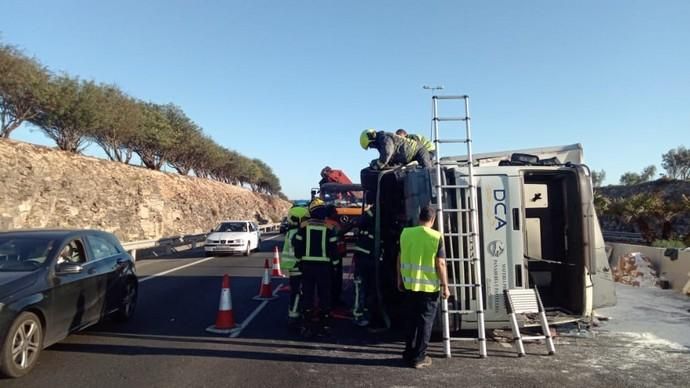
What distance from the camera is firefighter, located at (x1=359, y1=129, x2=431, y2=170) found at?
8102mm

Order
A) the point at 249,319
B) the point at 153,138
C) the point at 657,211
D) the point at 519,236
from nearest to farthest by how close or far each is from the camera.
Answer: the point at 519,236
the point at 249,319
the point at 657,211
the point at 153,138

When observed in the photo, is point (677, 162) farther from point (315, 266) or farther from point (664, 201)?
point (315, 266)

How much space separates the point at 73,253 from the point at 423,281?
14.8ft

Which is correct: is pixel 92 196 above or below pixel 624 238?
above

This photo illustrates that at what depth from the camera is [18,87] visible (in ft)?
84.8

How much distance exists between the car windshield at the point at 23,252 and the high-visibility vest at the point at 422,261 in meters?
4.25

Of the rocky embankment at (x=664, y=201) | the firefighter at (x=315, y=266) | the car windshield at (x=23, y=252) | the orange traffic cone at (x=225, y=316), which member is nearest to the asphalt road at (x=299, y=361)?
the orange traffic cone at (x=225, y=316)

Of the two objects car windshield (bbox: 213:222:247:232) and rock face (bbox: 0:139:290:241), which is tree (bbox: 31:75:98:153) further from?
car windshield (bbox: 213:222:247:232)

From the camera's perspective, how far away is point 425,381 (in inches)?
205

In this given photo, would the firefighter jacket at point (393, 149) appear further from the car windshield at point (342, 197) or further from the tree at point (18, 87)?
the tree at point (18, 87)

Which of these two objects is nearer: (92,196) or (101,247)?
(101,247)

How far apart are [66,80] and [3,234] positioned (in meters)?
26.5

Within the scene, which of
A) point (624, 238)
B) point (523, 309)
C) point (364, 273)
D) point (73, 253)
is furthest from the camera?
point (624, 238)

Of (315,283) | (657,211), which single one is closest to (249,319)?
(315,283)
